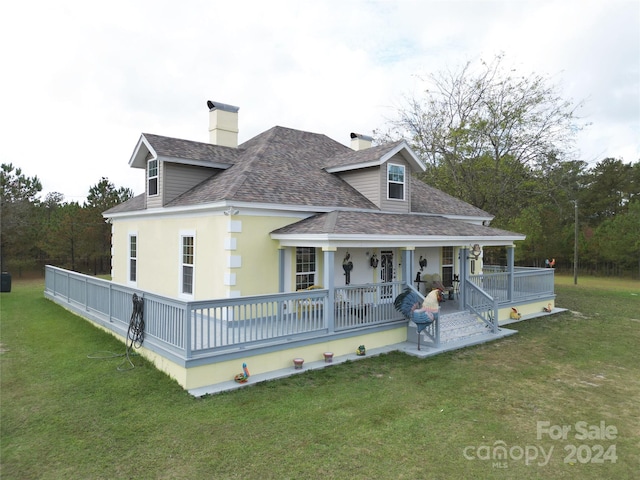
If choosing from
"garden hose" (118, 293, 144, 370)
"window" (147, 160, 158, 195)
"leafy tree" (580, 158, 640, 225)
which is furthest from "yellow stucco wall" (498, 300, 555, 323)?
"leafy tree" (580, 158, 640, 225)

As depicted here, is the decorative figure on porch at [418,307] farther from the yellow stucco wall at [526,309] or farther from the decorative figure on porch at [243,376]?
the yellow stucco wall at [526,309]

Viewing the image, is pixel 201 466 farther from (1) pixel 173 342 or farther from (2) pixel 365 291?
(2) pixel 365 291

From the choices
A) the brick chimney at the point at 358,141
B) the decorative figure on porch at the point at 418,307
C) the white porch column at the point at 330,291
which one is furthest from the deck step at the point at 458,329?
the brick chimney at the point at 358,141

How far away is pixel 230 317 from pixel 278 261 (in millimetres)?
2039

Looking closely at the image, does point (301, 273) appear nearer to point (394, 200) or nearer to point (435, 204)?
point (394, 200)

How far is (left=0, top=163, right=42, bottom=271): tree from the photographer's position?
25875 millimetres

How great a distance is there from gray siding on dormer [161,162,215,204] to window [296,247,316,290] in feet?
15.2

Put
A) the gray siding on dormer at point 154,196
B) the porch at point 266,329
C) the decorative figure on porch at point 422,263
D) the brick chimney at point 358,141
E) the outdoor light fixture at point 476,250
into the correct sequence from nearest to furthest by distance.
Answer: the porch at point 266,329 → the gray siding on dormer at point 154,196 → the outdoor light fixture at point 476,250 → the decorative figure on porch at point 422,263 → the brick chimney at point 358,141

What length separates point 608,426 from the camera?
20.3 feet

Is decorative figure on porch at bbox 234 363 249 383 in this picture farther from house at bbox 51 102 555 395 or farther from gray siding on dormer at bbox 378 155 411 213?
gray siding on dormer at bbox 378 155 411 213

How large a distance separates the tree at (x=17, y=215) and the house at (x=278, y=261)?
12709mm

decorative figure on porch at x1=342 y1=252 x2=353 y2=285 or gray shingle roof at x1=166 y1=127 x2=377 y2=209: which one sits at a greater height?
gray shingle roof at x1=166 y1=127 x2=377 y2=209

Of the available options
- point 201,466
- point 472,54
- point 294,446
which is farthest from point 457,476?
point 472,54

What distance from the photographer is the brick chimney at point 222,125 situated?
48.4 feet
